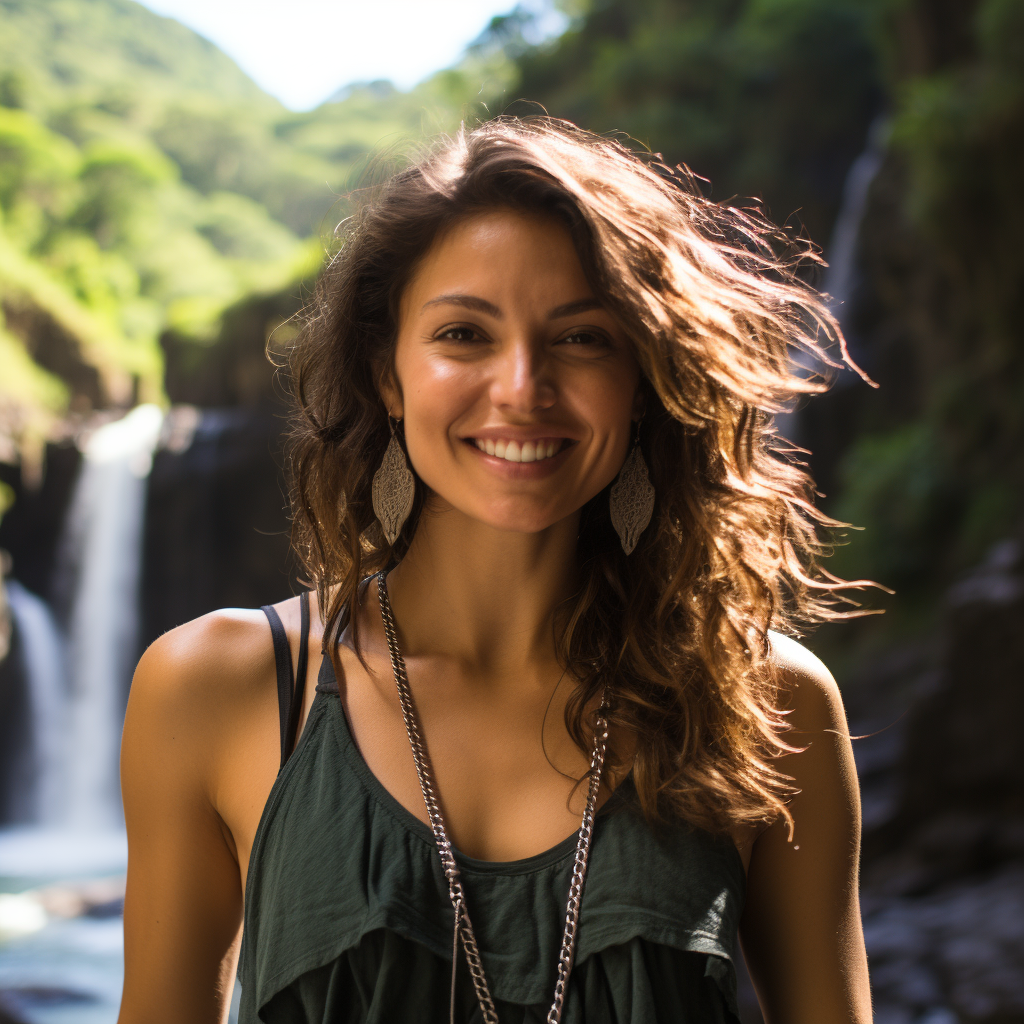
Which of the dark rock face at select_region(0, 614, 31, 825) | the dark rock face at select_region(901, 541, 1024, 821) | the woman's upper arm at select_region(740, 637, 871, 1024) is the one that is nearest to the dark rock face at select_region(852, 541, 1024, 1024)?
the dark rock face at select_region(901, 541, 1024, 821)

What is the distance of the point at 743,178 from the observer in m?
14.5

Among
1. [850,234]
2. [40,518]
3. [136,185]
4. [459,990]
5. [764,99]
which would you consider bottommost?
[459,990]

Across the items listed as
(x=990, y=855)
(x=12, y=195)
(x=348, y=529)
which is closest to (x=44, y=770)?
(x=990, y=855)

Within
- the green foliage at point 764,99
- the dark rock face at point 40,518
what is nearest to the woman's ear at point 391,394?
the green foliage at point 764,99

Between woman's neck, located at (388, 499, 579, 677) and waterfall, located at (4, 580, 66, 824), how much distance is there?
13240 mm

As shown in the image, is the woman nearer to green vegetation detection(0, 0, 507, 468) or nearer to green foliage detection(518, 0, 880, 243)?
green foliage detection(518, 0, 880, 243)

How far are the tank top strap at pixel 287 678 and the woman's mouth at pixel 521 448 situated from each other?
393mm

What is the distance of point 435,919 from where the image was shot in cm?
142

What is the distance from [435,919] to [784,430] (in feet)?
34.9

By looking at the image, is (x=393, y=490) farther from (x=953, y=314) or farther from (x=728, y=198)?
(x=953, y=314)

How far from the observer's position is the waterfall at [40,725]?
44.4 feet

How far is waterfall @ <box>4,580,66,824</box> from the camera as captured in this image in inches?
532

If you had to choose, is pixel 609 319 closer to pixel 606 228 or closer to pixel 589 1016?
pixel 606 228

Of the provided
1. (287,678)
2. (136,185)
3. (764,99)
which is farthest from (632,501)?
(136,185)
